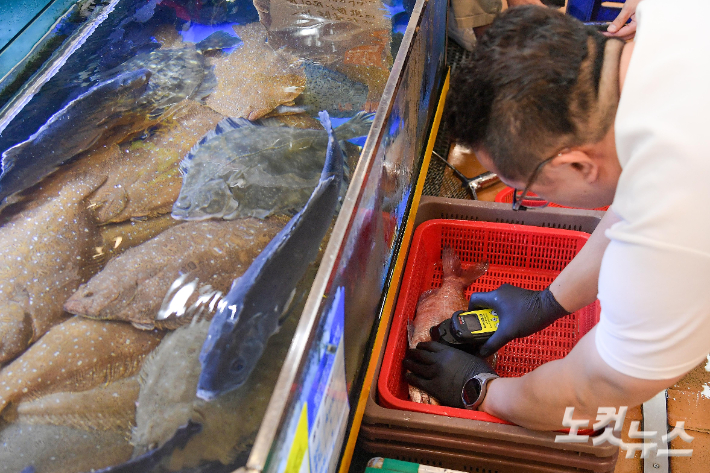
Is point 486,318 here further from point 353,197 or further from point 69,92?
point 69,92

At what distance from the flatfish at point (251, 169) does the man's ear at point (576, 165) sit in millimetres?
813

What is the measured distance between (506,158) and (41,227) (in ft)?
4.54

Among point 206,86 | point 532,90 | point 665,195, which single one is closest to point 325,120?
point 206,86

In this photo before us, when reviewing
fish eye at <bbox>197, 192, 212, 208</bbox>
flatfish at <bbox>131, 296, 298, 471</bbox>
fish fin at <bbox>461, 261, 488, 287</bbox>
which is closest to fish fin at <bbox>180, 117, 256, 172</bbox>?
fish eye at <bbox>197, 192, 212, 208</bbox>

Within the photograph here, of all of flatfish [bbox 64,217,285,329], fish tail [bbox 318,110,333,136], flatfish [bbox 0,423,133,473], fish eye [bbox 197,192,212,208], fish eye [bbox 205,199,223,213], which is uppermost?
fish tail [bbox 318,110,333,136]

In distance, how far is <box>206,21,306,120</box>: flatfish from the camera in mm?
2100

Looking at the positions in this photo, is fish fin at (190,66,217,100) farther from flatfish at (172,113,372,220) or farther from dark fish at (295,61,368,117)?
dark fish at (295,61,368,117)

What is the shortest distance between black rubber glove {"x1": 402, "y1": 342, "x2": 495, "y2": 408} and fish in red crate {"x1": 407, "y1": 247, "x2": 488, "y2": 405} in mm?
48

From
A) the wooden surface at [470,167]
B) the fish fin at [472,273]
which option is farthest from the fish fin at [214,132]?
the wooden surface at [470,167]

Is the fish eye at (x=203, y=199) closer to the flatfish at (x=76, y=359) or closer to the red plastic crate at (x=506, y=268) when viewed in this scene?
the flatfish at (x=76, y=359)

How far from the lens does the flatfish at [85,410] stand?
1.25 metres

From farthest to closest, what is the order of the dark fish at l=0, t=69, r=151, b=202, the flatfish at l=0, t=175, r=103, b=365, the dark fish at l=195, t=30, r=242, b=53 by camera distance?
the dark fish at l=195, t=30, r=242, b=53
the dark fish at l=0, t=69, r=151, b=202
the flatfish at l=0, t=175, r=103, b=365

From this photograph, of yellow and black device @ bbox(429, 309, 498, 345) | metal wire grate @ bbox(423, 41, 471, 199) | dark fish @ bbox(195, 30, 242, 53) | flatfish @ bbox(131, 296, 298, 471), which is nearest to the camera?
flatfish @ bbox(131, 296, 298, 471)

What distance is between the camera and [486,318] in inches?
73.4
